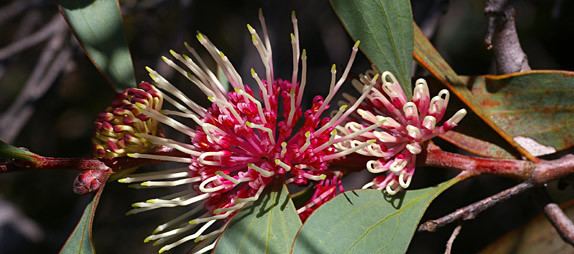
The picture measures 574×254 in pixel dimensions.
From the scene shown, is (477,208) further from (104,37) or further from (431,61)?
(104,37)

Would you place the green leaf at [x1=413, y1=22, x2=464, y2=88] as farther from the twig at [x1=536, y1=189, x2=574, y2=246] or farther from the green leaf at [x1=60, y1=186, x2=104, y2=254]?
the green leaf at [x1=60, y1=186, x2=104, y2=254]

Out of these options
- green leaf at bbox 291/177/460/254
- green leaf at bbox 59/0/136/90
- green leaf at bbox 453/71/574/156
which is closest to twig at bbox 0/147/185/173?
green leaf at bbox 59/0/136/90

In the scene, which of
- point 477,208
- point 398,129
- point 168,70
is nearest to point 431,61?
point 398,129

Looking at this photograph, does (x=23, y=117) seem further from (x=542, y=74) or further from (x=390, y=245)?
(x=542, y=74)

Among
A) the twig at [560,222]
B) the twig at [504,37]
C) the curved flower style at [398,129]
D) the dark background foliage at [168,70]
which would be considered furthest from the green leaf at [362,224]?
the dark background foliage at [168,70]

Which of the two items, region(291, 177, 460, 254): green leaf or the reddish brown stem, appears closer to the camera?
region(291, 177, 460, 254): green leaf

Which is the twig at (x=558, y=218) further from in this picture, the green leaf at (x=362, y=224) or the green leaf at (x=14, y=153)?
the green leaf at (x=14, y=153)
